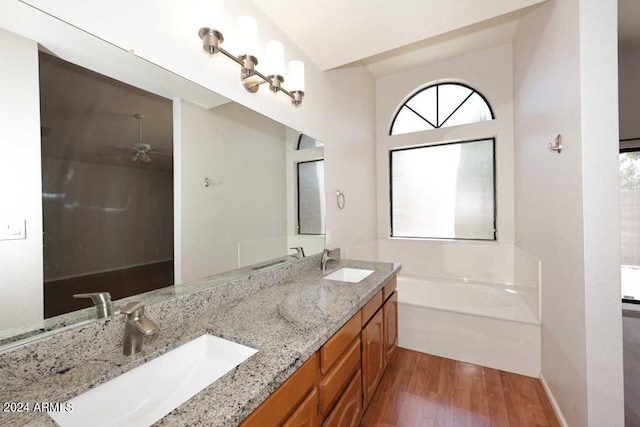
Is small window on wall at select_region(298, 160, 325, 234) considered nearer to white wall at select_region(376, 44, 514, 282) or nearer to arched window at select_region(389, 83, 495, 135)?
white wall at select_region(376, 44, 514, 282)

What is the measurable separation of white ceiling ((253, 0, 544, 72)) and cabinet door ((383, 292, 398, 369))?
6.43ft

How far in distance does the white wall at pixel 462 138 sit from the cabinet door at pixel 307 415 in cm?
270

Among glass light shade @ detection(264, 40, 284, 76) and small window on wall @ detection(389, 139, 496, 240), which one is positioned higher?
glass light shade @ detection(264, 40, 284, 76)

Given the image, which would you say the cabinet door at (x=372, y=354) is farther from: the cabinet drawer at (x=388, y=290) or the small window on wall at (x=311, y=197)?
the small window on wall at (x=311, y=197)

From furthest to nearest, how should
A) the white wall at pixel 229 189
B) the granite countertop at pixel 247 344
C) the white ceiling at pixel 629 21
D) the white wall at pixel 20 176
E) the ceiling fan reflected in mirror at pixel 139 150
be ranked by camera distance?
the white ceiling at pixel 629 21
the white wall at pixel 229 189
the ceiling fan reflected in mirror at pixel 139 150
the white wall at pixel 20 176
the granite countertop at pixel 247 344

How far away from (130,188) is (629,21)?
170 inches

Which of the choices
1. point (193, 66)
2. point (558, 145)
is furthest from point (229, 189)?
point (558, 145)

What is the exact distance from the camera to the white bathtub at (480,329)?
2002 millimetres

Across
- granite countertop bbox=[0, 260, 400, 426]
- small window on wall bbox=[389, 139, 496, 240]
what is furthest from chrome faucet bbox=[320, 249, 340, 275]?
small window on wall bbox=[389, 139, 496, 240]

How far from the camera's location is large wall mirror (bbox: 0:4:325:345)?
731 millimetres

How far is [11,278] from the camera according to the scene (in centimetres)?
69

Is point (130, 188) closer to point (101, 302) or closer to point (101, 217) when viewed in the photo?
point (101, 217)

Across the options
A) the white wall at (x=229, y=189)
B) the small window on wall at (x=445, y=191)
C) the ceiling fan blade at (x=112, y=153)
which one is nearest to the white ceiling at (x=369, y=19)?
the white wall at (x=229, y=189)

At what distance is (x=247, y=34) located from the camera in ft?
4.37
